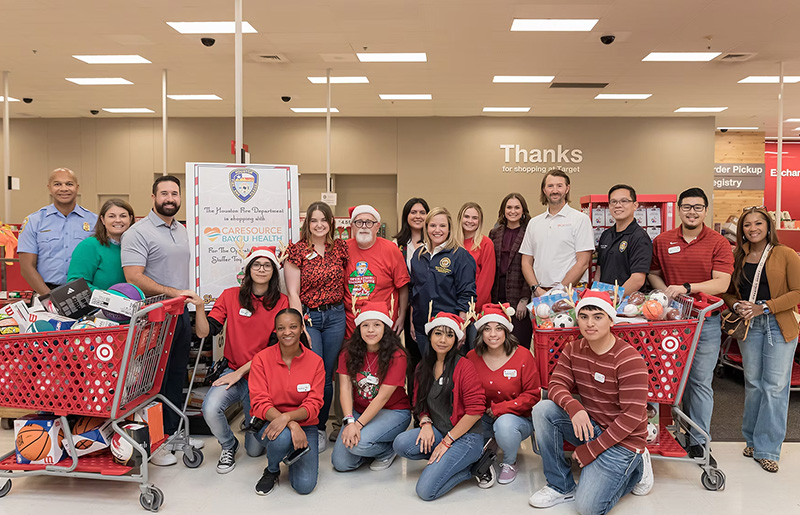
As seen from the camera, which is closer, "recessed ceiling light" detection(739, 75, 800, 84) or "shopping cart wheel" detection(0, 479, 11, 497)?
"shopping cart wheel" detection(0, 479, 11, 497)

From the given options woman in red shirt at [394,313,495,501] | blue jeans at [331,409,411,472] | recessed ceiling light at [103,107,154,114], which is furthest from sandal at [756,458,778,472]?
recessed ceiling light at [103,107,154,114]

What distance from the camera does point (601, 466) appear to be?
296cm

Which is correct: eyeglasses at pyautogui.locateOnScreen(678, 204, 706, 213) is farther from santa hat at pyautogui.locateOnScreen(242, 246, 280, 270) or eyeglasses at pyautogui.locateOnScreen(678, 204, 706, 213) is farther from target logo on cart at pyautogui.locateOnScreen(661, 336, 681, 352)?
santa hat at pyautogui.locateOnScreen(242, 246, 280, 270)

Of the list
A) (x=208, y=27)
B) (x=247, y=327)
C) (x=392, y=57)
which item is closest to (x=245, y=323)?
(x=247, y=327)

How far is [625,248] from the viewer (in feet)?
13.1

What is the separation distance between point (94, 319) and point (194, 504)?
111 centimetres

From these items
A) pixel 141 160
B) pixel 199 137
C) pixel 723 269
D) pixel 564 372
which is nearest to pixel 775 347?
pixel 723 269

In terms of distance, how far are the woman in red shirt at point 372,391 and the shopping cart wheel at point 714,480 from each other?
5.70ft

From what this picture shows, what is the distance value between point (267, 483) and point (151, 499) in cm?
59

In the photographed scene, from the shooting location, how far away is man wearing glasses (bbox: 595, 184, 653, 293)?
153 inches

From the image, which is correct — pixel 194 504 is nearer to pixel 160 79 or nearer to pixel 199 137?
pixel 160 79

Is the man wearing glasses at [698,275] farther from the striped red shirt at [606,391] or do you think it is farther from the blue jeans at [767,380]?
the striped red shirt at [606,391]

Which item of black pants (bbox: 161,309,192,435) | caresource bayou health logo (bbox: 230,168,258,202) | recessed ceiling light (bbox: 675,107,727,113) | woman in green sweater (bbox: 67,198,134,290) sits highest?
recessed ceiling light (bbox: 675,107,727,113)

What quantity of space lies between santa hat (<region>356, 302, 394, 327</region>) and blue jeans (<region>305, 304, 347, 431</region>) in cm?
25
